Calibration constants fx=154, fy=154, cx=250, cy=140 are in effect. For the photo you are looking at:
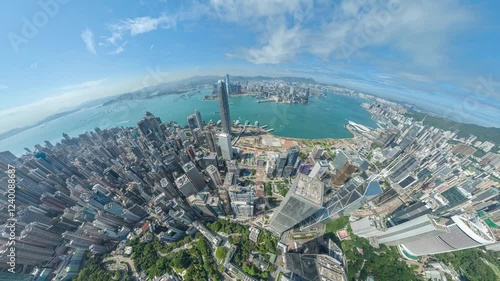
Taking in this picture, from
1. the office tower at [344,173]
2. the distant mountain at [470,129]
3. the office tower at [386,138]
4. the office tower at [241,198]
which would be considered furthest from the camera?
the distant mountain at [470,129]

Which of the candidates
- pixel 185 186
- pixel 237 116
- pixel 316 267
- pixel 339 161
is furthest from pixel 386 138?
pixel 185 186

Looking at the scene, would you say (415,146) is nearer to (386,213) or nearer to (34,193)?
(386,213)

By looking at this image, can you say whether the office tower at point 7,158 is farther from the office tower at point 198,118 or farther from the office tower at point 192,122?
the office tower at point 198,118

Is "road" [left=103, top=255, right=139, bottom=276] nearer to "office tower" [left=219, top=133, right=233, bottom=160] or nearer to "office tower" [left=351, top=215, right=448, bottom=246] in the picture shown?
"office tower" [left=219, top=133, right=233, bottom=160]

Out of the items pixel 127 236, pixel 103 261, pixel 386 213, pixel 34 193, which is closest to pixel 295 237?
pixel 386 213

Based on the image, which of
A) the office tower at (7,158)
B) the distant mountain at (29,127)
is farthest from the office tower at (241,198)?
the distant mountain at (29,127)

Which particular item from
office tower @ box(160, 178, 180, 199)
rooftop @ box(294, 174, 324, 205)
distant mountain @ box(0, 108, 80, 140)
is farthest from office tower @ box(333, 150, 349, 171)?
distant mountain @ box(0, 108, 80, 140)

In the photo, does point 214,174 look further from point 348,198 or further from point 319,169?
point 348,198
